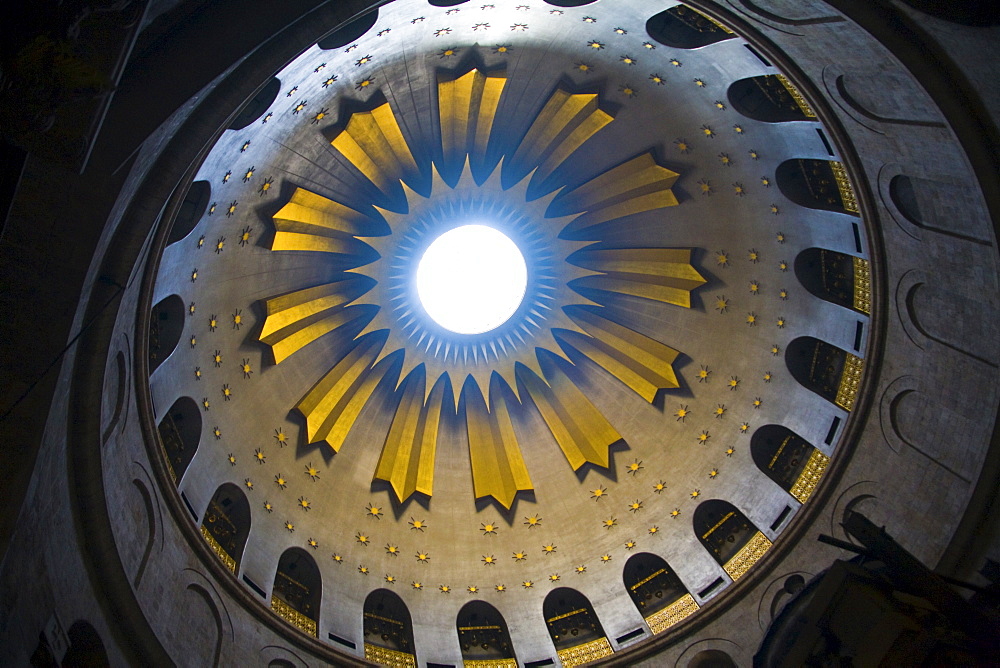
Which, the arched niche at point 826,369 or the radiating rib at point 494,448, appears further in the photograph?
the radiating rib at point 494,448

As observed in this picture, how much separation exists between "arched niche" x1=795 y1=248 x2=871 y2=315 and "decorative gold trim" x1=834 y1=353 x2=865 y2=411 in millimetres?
1035

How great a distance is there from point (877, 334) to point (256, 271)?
12.6 m

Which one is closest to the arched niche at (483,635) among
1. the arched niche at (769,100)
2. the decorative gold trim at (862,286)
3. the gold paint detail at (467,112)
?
the decorative gold trim at (862,286)

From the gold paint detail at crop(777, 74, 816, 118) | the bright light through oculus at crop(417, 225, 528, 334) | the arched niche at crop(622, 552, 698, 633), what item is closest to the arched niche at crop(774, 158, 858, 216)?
the gold paint detail at crop(777, 74, 816, 118)

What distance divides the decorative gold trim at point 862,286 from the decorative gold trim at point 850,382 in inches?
40.5

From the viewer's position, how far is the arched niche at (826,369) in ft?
42.8

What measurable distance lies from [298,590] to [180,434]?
13.8 feet

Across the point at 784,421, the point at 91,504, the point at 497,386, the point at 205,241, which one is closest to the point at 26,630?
the point at 91,504

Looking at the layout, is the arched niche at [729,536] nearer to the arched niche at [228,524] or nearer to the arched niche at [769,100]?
the arched niche at [769,100]

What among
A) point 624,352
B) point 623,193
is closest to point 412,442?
point 624,352

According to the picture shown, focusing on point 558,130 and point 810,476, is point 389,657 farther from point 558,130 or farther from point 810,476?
point 558,130

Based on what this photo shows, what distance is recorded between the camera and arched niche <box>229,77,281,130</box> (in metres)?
11.2

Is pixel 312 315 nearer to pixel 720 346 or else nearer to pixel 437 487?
pixel 437 487

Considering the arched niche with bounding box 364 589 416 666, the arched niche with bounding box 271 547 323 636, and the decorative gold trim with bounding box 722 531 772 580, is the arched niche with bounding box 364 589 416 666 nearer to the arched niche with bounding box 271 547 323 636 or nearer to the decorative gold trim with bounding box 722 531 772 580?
the arched niche with bounding box 271 547 323 636
